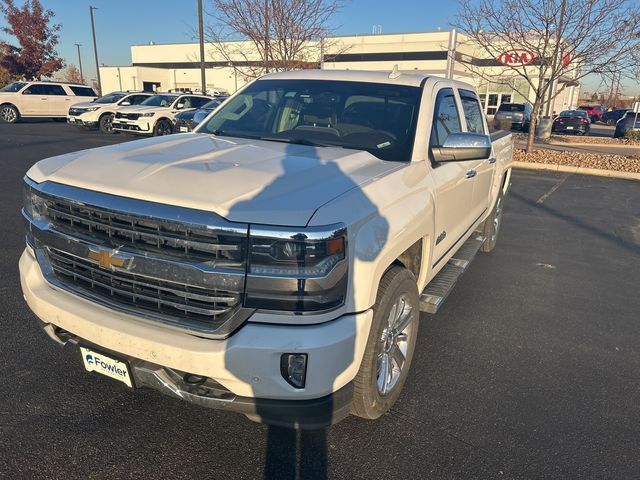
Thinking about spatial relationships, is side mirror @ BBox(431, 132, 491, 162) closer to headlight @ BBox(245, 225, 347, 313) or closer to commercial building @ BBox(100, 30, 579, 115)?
headlight @ BBox(245, 225, 347, 313)

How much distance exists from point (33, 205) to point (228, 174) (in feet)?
3.91

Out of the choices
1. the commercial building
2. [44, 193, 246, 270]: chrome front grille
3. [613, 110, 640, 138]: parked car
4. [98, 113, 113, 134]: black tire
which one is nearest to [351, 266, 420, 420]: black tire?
[44, 193, 246, 270]: chrome front grille

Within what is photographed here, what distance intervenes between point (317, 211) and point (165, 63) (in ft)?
219

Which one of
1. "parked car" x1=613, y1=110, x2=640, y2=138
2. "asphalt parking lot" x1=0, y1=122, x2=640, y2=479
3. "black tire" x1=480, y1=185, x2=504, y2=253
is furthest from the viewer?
"parked car" x1=613, y1=110, x2=640, y2=138

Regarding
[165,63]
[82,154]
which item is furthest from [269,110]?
[165,63]

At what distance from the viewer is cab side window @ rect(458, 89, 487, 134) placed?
15.4 ft

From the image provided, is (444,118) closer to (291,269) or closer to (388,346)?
(388,346)

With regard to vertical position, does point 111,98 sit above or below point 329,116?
below

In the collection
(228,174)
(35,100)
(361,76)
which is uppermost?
(361,76)

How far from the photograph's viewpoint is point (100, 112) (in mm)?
20109

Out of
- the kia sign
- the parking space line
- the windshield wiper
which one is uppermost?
the kia sign

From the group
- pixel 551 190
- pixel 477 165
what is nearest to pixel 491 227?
pixel 477 165

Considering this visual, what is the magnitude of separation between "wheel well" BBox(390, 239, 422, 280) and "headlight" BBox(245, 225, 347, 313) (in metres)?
0.87

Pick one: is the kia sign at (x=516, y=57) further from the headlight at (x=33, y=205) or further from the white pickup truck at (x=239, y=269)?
the headlight at (x=33, y=205)
